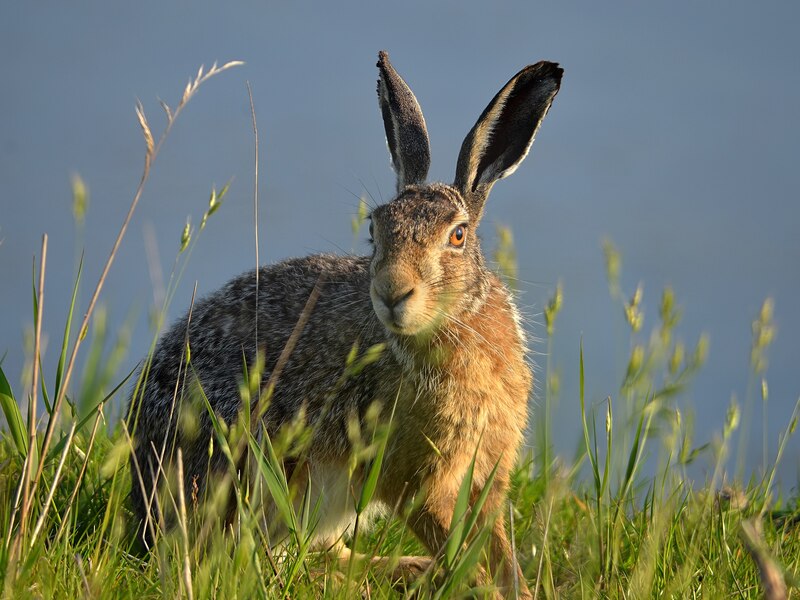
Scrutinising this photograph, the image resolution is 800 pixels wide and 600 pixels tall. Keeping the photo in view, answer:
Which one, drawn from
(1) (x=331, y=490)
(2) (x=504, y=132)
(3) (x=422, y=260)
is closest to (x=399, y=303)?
(3) (x=422, y=260)

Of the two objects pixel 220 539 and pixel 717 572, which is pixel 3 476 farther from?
pixel 717 572

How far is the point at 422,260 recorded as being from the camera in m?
5.07

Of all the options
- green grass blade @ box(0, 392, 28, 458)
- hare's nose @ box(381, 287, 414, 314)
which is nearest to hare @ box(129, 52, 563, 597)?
hare's nose @ box(381, 287, 414, 314)

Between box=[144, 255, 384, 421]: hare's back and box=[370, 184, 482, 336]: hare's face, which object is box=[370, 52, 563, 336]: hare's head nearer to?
box=[370, 184, 482, 336]: hare's face

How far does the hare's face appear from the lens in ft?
15.5

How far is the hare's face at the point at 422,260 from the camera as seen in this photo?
4719 mm

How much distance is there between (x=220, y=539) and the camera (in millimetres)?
3381

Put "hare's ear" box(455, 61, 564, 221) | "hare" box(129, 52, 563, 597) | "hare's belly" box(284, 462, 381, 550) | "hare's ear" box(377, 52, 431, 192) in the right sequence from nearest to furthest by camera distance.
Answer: "hare" box(129, 52, 563, 597) < "hare's belly" box(284, 462, 381, 550) < "hare's ear" box(455, 61, 564, 221) < "hare's ear" box(377, 52, 431, 192)

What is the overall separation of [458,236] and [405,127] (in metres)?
0.95

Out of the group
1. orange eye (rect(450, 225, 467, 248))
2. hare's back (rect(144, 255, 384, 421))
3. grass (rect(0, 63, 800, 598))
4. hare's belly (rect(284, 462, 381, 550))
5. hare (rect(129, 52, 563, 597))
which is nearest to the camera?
grass (rect(0, 63, 800, 598))

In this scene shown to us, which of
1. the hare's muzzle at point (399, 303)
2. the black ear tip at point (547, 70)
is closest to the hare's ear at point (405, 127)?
the black ear tip at point (547, 70)

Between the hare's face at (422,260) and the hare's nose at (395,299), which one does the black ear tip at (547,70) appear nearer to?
the hare's face at (422,260)

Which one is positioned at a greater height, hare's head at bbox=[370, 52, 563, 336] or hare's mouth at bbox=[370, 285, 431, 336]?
hare's head at bbox=[370, 52, 563, 336]

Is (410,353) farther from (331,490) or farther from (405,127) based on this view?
(405,127)
